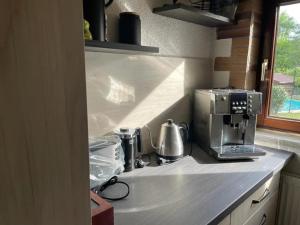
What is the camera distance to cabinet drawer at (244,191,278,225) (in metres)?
1.17

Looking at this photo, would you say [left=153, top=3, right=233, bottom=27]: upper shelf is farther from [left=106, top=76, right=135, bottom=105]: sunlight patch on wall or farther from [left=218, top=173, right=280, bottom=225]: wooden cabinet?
[left=218, top=173, right=280, bottom=225]: wooden cabinet

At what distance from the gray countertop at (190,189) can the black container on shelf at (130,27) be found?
0.68 m

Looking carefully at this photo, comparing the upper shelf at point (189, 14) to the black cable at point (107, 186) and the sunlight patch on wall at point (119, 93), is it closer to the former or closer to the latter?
the sunlight patch on wall at point (119, 93)

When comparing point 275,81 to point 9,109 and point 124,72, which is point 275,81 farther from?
point 9,109

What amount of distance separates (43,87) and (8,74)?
55 mm

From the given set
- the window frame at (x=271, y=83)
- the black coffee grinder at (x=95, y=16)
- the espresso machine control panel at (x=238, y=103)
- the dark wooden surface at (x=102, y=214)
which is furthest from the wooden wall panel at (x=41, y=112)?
the window frame at (x=271, y=83)

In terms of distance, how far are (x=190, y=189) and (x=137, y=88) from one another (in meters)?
0.66

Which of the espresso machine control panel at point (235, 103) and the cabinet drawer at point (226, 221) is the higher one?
the espresso machine control panel at point (235, 103)

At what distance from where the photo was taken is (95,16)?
38.7 inches

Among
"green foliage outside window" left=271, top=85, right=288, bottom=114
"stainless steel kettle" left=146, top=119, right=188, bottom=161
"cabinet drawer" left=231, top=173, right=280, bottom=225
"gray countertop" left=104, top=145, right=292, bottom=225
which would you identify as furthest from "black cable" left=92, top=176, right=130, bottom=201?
"green foliage outside window" left=271, top=85, right=288, bottom=114

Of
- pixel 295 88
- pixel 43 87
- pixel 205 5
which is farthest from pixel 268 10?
pixel 43 87

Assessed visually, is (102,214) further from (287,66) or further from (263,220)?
(287,66)

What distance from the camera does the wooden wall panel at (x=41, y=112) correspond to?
35 centimetres

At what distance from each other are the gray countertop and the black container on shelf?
26.9 inches
